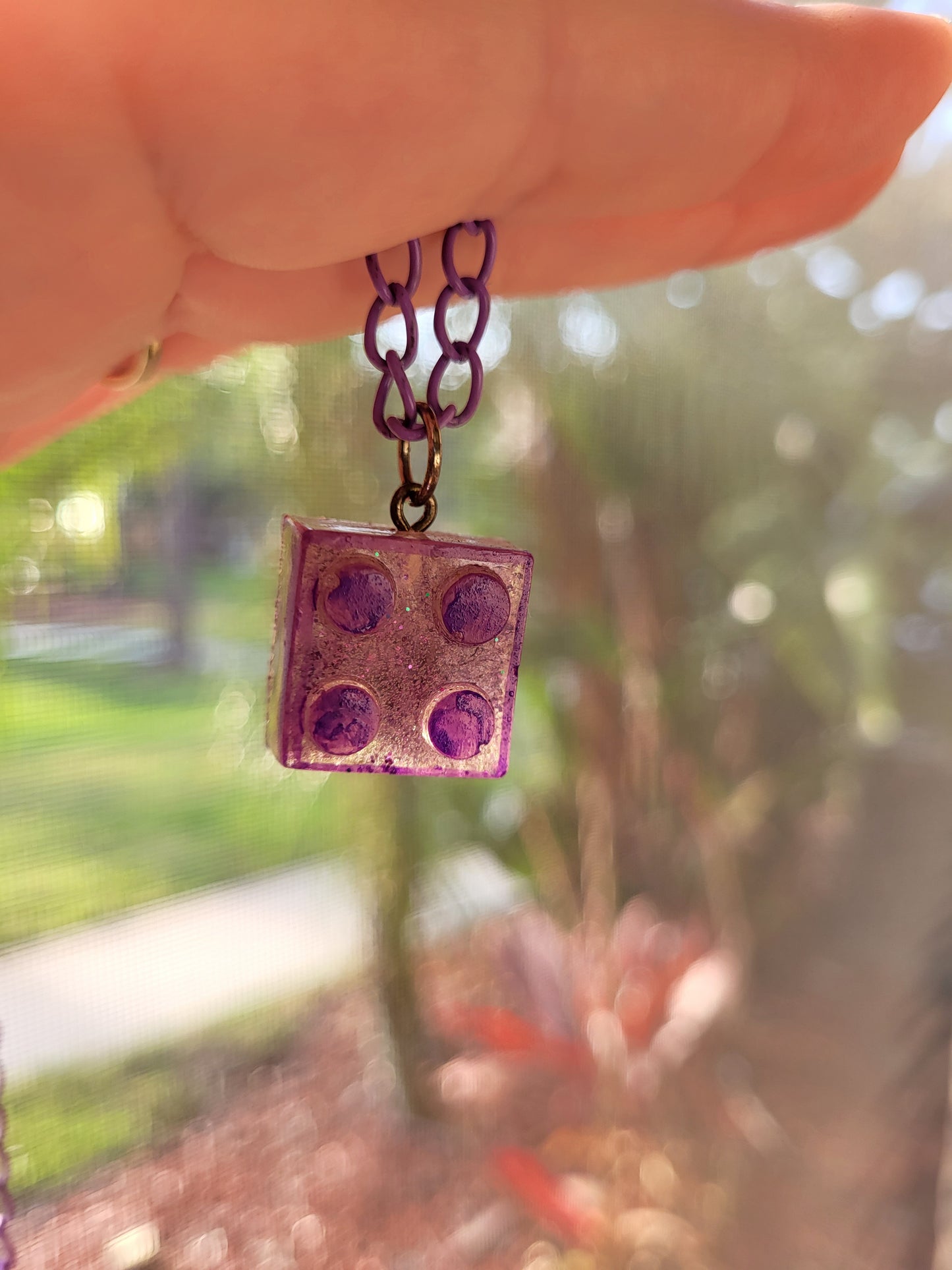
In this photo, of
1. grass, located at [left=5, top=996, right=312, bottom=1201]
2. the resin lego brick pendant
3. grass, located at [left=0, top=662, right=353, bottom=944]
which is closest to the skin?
the resin lego brick pendant

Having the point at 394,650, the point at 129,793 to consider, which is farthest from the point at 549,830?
the point at 394,650

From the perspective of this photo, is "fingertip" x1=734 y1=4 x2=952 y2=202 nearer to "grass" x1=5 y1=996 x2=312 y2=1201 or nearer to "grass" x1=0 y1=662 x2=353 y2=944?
"grass" x1=0 y1=662 x2=353 y2=944

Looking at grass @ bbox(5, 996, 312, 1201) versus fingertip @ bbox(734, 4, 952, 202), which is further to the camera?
grass @ bbox(5, 996, 312, 1201)

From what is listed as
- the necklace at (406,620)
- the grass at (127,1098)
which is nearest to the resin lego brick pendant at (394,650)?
the necklace at (406,620)

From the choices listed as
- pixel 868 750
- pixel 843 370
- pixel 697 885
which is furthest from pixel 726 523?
pixel 697 885

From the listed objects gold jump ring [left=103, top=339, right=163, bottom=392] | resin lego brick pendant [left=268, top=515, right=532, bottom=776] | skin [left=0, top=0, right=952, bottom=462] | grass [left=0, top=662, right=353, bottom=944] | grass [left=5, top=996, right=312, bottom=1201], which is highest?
skin [left=0, top=0, right=952, bottom=462]

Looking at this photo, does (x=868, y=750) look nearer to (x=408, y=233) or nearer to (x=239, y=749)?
(x=239, y=749)

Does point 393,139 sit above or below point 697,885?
above

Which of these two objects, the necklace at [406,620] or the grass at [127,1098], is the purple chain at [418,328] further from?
the grass at [127,1098]
